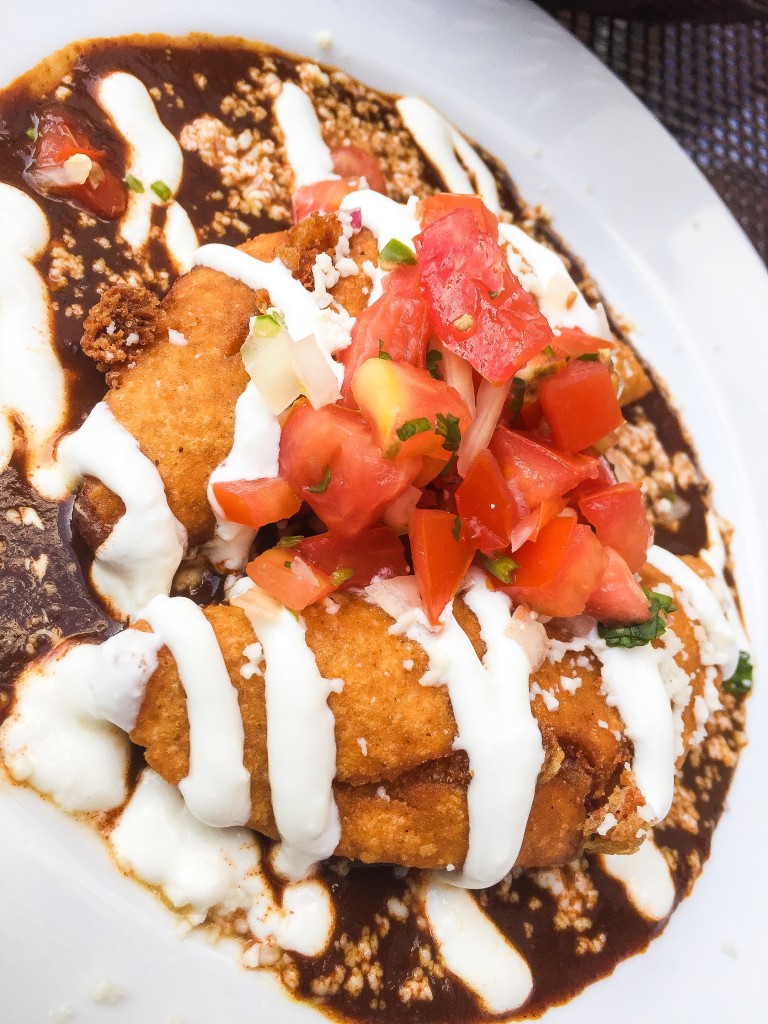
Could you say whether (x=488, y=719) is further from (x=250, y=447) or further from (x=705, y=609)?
(x=705, y=609)

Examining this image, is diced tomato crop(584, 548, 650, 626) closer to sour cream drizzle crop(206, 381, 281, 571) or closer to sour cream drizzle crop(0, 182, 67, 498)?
sour cream drizzle crop(206, 381, 281, 571)

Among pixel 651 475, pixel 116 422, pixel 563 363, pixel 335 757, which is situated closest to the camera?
pixel 335 757

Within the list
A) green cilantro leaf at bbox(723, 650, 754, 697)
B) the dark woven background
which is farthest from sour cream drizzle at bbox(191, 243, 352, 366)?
the dark woven background

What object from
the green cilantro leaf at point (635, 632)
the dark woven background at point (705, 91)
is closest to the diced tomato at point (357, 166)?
the dark woven background at point (705, 91)

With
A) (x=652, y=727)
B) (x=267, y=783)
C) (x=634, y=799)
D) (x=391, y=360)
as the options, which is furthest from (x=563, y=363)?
(x=267, y=783)

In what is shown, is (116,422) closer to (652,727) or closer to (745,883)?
(652,727)
